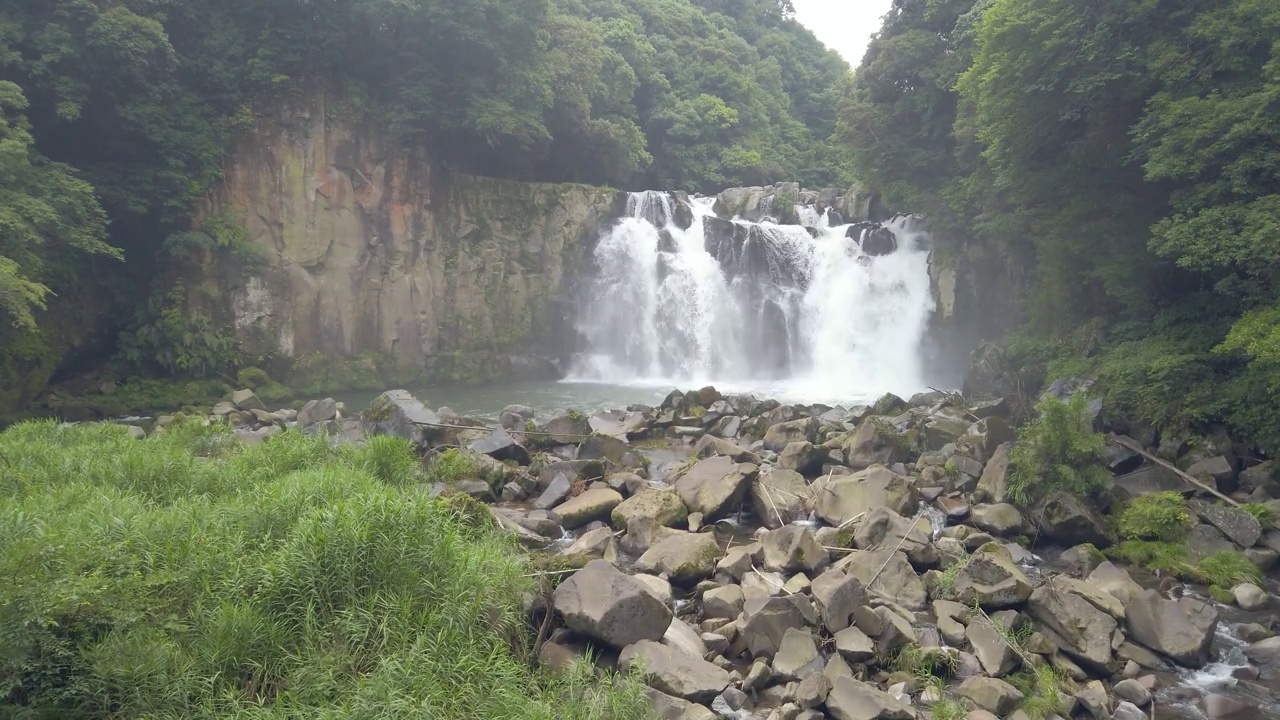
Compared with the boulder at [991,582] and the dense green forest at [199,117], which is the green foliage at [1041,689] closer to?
the boulder at [991,582]

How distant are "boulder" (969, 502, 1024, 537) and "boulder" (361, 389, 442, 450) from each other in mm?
8678

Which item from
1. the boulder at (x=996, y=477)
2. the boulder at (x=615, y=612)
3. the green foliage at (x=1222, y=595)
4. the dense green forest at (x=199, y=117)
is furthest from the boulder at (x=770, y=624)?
the dense green forest at (x=199, y=117)

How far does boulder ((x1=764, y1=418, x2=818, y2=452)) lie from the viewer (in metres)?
14.6

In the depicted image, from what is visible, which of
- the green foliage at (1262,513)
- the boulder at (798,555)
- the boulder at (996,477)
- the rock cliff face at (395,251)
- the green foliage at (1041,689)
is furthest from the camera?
the rock cliff face at (395,251)

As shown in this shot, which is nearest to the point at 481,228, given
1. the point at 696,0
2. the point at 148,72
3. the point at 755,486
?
the point at 148,72

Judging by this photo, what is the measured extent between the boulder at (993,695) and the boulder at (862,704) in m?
0.62

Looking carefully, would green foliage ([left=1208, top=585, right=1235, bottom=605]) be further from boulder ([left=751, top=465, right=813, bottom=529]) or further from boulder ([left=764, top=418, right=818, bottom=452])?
boulder ([left=764, top=418, right=818, bottom=452])

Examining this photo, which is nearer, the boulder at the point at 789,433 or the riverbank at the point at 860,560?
the riverbank at the point at 860,560

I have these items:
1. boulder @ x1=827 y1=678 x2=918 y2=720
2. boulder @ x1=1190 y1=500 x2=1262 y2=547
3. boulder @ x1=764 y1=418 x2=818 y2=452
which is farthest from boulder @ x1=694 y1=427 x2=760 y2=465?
boulder @ x1=827 y1=678 x2=918 y2=720

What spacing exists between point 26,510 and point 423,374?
2031 centimetres

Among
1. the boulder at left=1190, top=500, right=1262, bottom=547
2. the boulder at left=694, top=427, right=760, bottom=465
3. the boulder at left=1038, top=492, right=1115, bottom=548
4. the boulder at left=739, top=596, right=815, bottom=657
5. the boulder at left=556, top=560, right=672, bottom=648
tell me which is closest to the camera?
the boulder at left=556, top=560, right=672, bottom=648

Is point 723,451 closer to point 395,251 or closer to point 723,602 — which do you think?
point 723,602

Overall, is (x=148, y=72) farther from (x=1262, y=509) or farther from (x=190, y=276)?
(x=1262, y=509)

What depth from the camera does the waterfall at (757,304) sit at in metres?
25.0
